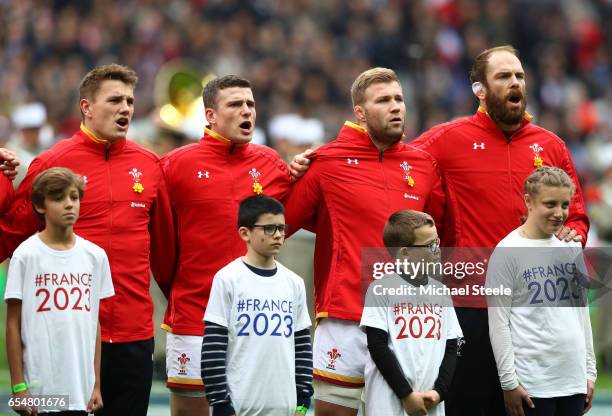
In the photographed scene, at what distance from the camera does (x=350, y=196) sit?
24.7 feet

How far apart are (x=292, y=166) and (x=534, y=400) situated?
189 centimetres

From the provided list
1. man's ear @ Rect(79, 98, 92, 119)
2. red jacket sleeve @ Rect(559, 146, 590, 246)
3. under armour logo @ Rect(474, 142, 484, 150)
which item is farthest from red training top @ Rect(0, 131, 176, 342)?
red jacket sleeve @ Rect(559, 146, 590, 246)

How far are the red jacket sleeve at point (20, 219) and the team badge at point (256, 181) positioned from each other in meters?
1.17

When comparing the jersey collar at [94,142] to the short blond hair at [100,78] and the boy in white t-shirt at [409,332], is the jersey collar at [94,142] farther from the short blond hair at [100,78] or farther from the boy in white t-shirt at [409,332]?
the boy in white t-shirt at [409,332]

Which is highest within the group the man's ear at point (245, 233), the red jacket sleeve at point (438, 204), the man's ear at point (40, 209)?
the red jacket sleeve at point (438, 204)

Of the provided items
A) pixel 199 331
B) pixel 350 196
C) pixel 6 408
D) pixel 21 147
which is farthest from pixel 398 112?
pixel 21 147

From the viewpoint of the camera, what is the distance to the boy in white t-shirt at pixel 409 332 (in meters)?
6.78

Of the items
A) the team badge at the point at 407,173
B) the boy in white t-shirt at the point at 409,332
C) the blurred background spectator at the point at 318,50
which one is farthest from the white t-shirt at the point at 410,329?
the blurred background spectator at the point at 318,50

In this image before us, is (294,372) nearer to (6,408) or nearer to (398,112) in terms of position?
(398,112)

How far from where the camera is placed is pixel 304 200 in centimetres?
767

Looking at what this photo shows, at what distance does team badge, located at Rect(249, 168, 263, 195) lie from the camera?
25.2ft

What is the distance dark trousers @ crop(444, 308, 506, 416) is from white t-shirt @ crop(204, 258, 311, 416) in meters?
1.16

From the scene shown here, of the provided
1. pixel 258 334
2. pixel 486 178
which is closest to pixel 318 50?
pixel 486 178

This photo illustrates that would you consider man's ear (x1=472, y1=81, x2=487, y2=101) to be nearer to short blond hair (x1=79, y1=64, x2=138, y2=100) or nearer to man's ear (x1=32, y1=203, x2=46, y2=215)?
short blond hair (x1=79, y1=64, x2=138, y2=100)
